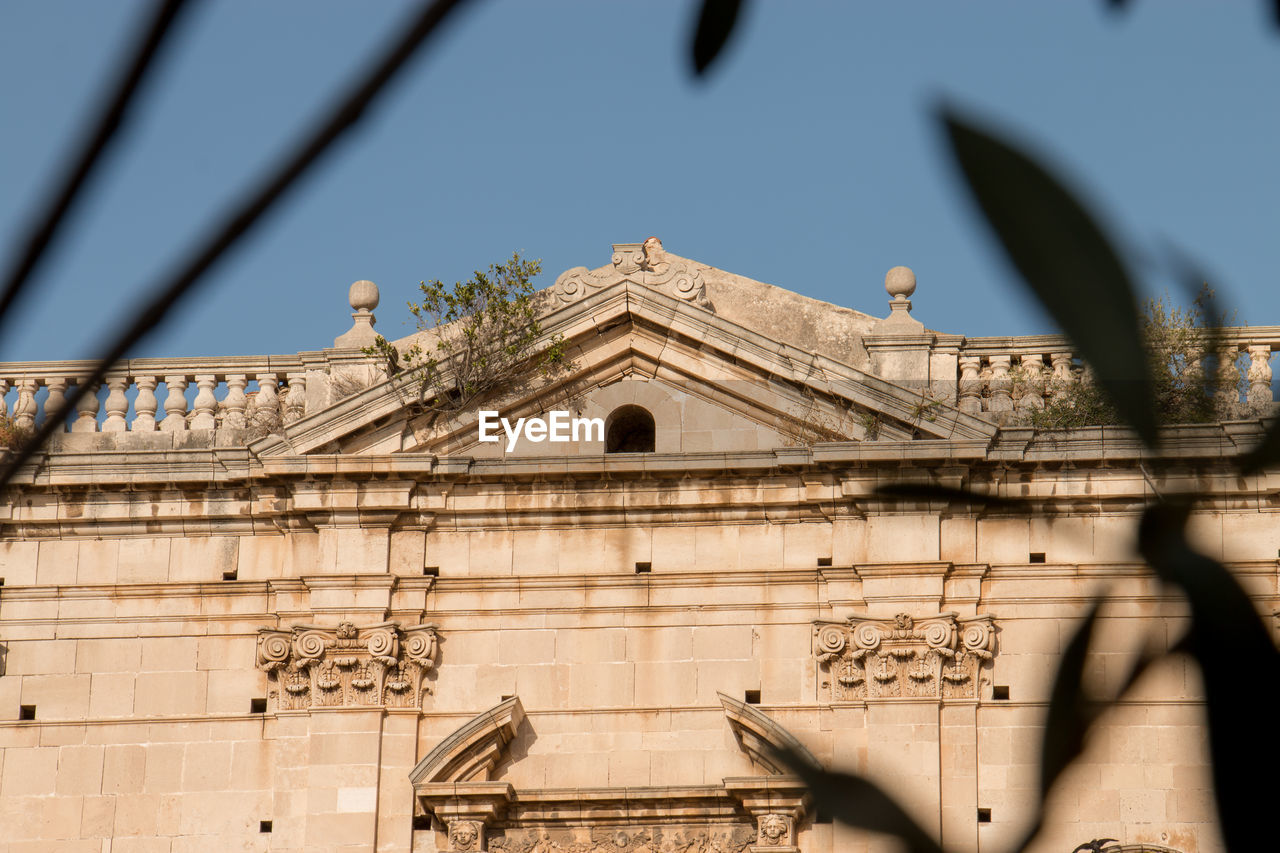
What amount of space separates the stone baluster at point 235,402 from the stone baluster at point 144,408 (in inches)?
20.0

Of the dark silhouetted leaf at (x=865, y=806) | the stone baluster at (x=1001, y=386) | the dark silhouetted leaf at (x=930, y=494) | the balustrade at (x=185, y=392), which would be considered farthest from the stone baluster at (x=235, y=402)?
the dark silhouetted leaf at (x=865, y=806)

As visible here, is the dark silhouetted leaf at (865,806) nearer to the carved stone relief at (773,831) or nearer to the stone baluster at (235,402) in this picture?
the carved stone relief at (773,831)

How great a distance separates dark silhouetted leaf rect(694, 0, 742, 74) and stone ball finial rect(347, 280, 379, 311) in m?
13.2

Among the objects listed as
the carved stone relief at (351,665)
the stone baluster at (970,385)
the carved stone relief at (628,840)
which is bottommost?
the carved stone relief at (628,840)

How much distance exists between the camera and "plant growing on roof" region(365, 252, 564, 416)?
44.2 ft

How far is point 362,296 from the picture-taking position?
47.0 feet

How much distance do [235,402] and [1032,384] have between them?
18.0 feet

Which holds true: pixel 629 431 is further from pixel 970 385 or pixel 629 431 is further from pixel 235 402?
pixel 235 402

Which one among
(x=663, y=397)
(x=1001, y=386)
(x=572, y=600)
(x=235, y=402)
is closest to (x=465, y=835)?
(x=572, y=600)

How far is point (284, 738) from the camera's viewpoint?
1296cm

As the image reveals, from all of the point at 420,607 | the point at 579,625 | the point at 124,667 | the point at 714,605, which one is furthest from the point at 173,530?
the point at 714,605

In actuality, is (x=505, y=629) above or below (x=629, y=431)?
below

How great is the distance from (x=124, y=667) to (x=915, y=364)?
5674mm

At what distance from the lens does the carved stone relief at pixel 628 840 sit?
12625 mm
